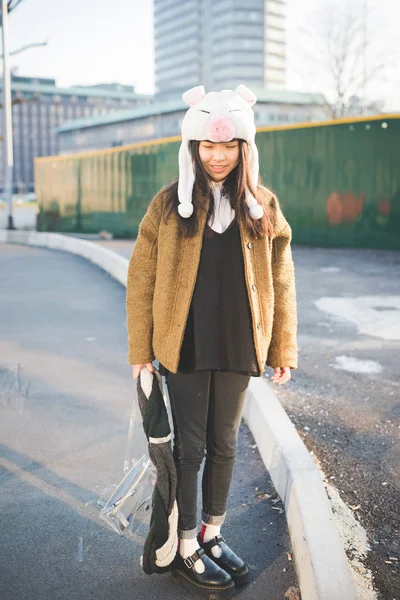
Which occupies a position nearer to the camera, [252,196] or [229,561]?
[252,196]

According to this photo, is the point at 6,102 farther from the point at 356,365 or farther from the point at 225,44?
the point at 225,44

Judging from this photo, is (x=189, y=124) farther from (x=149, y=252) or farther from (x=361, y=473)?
(x=361, y=473)

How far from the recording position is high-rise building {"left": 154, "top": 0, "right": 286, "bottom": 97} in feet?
564

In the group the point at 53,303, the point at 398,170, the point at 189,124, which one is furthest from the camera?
the point at 398,170

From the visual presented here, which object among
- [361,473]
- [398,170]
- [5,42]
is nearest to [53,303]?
[361,473]

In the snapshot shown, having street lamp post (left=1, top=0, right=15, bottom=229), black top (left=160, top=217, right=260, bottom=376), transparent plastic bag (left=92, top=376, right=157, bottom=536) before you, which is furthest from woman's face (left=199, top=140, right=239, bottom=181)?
street lamp post (left=1, top=0, right=15, bottom=229)

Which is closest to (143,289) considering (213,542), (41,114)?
(213,542)

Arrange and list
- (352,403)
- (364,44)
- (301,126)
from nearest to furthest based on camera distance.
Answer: (352,403) → (301,126) → (364,44)

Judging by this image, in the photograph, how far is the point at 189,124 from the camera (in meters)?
2.64

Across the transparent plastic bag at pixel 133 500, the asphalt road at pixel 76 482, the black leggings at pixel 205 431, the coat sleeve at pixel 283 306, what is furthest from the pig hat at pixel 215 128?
the asphalt road at pixel 76 482

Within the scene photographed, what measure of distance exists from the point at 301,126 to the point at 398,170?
7.79 feet

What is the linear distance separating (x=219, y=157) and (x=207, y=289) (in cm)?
52

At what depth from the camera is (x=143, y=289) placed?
2.70m

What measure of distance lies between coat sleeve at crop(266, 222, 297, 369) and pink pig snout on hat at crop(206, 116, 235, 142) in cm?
47
